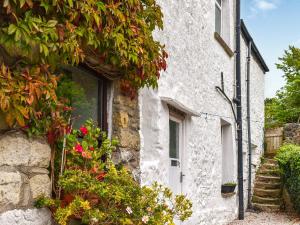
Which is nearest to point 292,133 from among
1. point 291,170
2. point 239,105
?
point 291,170

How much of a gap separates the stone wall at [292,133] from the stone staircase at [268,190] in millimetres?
2054

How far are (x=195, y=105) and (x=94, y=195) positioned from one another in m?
3.67

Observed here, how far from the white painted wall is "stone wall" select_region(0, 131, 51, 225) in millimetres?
1705

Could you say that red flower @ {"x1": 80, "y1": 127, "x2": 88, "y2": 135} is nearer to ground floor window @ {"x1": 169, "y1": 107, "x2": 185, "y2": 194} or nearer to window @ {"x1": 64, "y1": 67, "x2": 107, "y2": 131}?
window @ {"x1": 64, "y1": 67, "x2": 107, "y2": 131}

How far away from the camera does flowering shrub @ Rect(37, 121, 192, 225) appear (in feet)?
9.86

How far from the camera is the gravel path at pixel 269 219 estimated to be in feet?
29.1

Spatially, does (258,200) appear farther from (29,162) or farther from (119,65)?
(29,162)

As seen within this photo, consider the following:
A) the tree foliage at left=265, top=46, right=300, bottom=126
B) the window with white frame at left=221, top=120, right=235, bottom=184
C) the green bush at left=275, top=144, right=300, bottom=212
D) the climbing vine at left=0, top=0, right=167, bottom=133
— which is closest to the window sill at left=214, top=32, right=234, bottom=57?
the window with white frame at left=221, top=120, right=235, bottom=184

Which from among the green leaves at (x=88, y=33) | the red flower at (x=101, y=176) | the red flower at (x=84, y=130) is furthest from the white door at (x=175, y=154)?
the red flower at (x=84, y=130)

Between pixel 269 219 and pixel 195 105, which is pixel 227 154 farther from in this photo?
pixel 195 105

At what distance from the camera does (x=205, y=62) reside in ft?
23.6

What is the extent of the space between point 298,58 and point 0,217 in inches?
708

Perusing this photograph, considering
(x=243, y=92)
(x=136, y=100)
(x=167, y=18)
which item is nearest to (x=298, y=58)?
(x=243, y=92)

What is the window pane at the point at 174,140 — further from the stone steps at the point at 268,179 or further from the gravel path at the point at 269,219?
the stone steps at the point at 268,179
